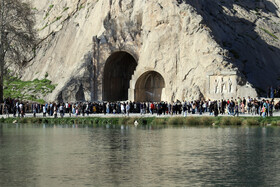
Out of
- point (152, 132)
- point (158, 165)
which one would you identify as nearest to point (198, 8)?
point (152, 132)

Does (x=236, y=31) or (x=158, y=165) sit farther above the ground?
(x=236, y=31)

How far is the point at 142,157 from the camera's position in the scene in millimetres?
26438

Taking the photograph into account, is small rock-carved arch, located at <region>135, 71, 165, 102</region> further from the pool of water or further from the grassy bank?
the pool of water

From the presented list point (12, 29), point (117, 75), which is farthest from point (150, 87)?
point (12, 29)

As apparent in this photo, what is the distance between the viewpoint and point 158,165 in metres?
24.0

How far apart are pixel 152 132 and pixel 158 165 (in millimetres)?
15051

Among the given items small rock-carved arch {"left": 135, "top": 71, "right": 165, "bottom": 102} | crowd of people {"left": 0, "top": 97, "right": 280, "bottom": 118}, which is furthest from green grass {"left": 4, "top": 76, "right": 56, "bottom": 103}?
small rock-carved arch {"left": 135, "top": 71, "right": 165, "bottom": 102}

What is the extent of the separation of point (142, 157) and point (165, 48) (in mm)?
37895

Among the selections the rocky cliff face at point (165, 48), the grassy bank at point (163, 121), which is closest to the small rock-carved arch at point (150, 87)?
the rocky cliff face at point (165, 48)

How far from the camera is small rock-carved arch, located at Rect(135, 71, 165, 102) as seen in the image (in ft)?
215

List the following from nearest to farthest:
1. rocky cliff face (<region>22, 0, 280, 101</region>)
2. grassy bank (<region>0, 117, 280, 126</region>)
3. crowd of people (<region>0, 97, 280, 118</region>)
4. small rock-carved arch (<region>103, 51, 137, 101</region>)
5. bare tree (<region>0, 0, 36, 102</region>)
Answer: grassy bank (<region>0, 117, 280, 126</region>) < crowd of people (<region>0, 97, 280, 118</region>) < rocky cliff face (<region>22, 0, 280, 101</region>) < bare tree (<region>0, 0, 36, 102</region>) < small rock-carved arch (<region>103, 51, 137, 101</region>)

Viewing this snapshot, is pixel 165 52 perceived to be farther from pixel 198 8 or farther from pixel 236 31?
pixel 236 31

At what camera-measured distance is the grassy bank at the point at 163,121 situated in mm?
42938

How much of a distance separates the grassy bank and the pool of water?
11.0 ft
